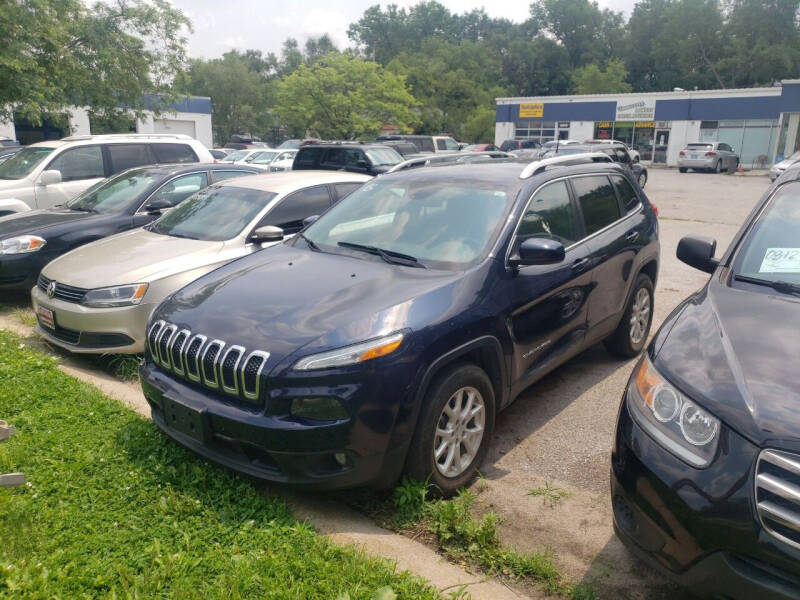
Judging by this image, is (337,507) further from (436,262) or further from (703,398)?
(703,398)

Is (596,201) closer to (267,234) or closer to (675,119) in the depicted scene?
(267,234)

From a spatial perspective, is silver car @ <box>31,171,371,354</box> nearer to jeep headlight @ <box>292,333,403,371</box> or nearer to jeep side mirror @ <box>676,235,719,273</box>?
jeep headlight @ <box>292,333,403,371</box>

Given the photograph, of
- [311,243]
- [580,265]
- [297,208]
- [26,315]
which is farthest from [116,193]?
[580,265]

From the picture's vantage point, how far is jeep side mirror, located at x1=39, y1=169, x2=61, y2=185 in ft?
29.8

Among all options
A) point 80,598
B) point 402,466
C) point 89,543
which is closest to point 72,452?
point 89,543

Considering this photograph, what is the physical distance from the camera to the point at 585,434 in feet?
14.2

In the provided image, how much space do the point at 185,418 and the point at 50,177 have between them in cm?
728

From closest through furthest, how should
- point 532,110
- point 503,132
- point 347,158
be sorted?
point 347,158
point 532,110
point 503,132

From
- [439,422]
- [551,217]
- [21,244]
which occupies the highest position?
[551,217]

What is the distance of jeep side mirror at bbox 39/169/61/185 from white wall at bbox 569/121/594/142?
40.5 metres

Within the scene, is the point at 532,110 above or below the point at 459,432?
above

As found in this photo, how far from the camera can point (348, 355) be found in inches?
121

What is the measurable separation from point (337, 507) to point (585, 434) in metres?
1.81

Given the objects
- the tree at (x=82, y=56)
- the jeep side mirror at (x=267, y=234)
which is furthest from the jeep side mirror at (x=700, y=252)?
the tree at (x=82, y=56)
